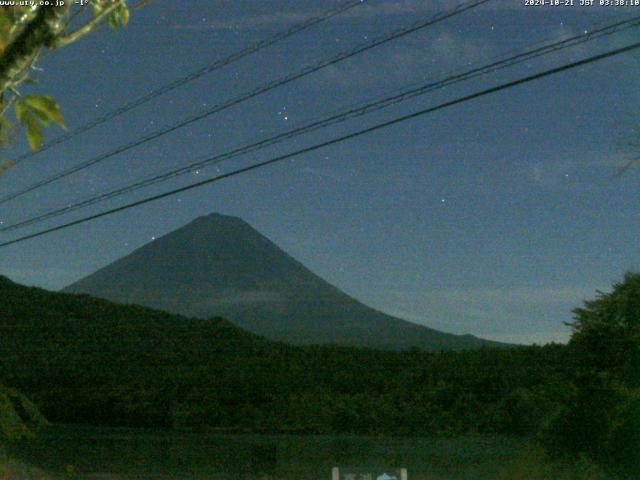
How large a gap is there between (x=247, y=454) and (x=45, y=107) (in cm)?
1377

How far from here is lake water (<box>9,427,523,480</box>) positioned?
14.8 metres

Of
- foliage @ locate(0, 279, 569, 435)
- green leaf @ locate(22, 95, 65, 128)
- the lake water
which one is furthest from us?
foliage @ locate(0, 279, 569, 435)

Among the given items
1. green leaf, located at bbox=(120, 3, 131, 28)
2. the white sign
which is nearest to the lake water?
the white sign

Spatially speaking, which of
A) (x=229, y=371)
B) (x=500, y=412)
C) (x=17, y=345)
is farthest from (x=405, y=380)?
(x=17, y=345)

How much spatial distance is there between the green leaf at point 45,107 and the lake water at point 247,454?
12.1 metres

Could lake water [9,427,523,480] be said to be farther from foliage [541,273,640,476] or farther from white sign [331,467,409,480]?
foliage [541,273,640,476]

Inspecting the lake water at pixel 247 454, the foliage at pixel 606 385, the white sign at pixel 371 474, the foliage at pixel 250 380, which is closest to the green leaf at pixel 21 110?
the white sign at pixel 371 474

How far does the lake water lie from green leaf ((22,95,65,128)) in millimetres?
12072

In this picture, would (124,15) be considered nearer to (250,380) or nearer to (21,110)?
(21,110)

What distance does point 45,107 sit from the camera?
139 inches

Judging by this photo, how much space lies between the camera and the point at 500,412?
15906 millimetres

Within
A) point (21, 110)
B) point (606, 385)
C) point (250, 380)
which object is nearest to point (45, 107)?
point (21, 110)

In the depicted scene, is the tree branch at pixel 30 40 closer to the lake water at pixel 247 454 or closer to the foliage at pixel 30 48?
the foliage at pixel 30 48

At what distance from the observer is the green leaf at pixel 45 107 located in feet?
11.5
